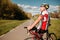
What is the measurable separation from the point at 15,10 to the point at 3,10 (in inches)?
5.7

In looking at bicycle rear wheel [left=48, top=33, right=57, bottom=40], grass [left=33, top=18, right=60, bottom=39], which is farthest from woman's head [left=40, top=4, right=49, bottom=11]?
bicycle rear wheel [left=48, top=33, right=57, bottom=40]

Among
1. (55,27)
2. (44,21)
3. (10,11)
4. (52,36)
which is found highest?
(10,11)

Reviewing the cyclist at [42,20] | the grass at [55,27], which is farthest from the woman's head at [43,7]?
the grass at [55,27]

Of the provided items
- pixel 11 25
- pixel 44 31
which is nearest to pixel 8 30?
pixel 11 25

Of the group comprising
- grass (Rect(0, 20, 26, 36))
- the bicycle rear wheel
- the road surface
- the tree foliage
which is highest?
the tree foliage

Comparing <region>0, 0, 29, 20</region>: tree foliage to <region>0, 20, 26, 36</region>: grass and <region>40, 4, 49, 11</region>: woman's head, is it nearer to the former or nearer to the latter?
<region>0, 20, 26, 36</region>: grass

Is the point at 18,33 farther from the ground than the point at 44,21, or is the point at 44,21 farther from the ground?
the point at 44,21

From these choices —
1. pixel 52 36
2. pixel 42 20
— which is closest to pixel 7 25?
pixel 42 20

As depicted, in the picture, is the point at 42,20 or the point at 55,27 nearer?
the point at 42,20

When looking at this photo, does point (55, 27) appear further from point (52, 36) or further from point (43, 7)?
point (43, 7)

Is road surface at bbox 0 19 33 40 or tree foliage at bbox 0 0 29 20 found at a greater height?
tree foliage at bbox 0 0 29 20

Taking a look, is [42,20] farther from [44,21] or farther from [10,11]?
[10,11]

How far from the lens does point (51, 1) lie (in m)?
4.04

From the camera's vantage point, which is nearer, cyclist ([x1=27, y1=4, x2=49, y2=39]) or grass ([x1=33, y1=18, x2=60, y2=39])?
cyclist ([x1=27, y1=4, x2=49, y2=39])
